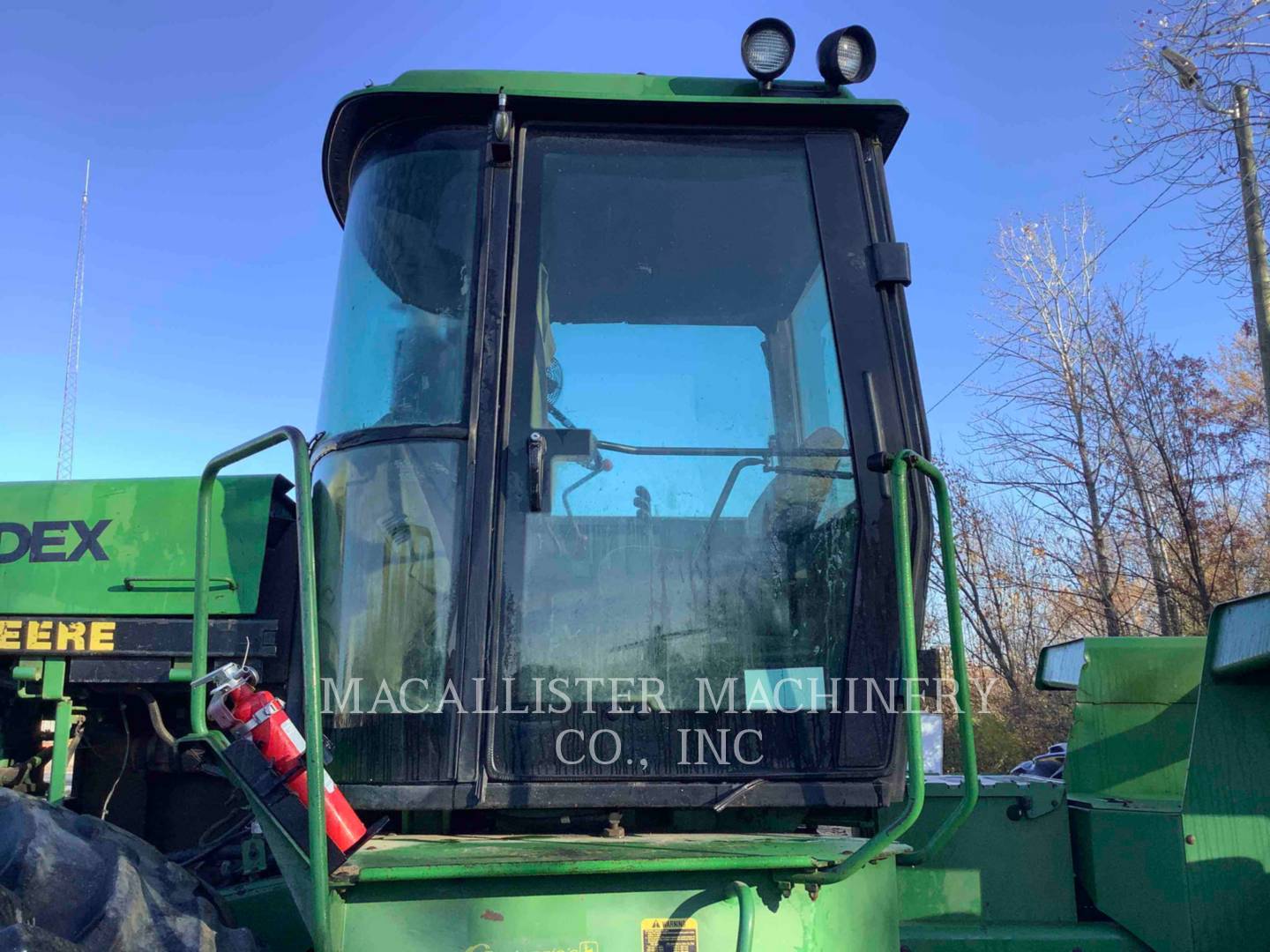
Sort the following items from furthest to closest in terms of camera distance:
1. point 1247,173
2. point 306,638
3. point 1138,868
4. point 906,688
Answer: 1. point 1247,173
2. point 1138,868
3. point 906,688
4. point 306,638

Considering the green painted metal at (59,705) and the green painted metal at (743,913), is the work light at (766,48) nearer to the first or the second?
the green painted metal at (743,913)

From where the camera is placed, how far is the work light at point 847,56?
287 cm

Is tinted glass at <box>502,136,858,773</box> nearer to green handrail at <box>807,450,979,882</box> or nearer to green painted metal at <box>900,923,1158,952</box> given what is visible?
green handrail at <box>807,450,979,882</box>

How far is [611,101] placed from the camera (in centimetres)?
282

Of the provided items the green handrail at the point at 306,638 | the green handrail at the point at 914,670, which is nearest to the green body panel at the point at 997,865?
the green handrail at the point at 914,670

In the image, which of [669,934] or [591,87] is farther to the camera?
[591,87]

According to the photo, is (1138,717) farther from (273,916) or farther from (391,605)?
(273,916)

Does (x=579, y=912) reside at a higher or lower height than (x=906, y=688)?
lower

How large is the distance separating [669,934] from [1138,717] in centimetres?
201

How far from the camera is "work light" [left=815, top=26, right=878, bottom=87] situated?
287 cm

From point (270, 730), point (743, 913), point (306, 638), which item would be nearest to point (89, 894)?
point (270, 730)

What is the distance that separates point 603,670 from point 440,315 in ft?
3.23

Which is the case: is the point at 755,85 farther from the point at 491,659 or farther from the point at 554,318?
the point at 491,659

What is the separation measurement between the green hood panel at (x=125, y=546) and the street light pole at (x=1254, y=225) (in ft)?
32.2
